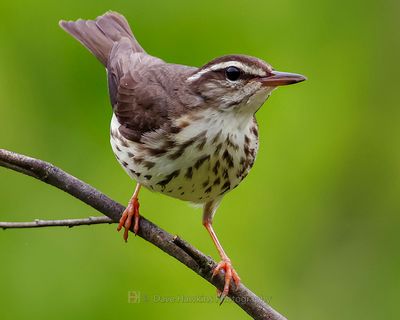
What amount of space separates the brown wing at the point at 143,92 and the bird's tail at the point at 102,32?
0.46ft

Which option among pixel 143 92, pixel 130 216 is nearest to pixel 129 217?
pixel 130 216

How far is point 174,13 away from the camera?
7.11 metres

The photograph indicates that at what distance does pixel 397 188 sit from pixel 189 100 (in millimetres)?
2449

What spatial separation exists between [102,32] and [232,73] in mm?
1743

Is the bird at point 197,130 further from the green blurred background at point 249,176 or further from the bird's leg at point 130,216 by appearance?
the green blurred background at point 249,176

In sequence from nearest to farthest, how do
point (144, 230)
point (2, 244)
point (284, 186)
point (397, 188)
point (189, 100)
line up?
point (144, 230) < point (189, 100) < point (2, 244) < point (284, 186) < point (397, 188)

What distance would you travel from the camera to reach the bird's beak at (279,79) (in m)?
5.88

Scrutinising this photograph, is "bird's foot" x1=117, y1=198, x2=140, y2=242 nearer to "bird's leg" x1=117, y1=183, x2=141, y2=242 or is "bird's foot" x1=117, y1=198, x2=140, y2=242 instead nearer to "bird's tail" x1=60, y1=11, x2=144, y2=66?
"bird's leg" x1=117, y1=183, x2=141, y2=242

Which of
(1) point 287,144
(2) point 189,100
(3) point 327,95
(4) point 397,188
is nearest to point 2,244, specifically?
(2) point 189,100

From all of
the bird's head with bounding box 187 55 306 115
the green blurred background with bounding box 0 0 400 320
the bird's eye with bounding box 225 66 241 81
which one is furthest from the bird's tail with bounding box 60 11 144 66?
the bird's eye with bounding box 225 66 241 81

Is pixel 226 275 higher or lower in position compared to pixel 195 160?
lower

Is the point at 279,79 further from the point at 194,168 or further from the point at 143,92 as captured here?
the point at 143,92

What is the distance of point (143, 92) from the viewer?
261 inches

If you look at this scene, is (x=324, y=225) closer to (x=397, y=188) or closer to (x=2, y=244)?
(x=397, y=188)
